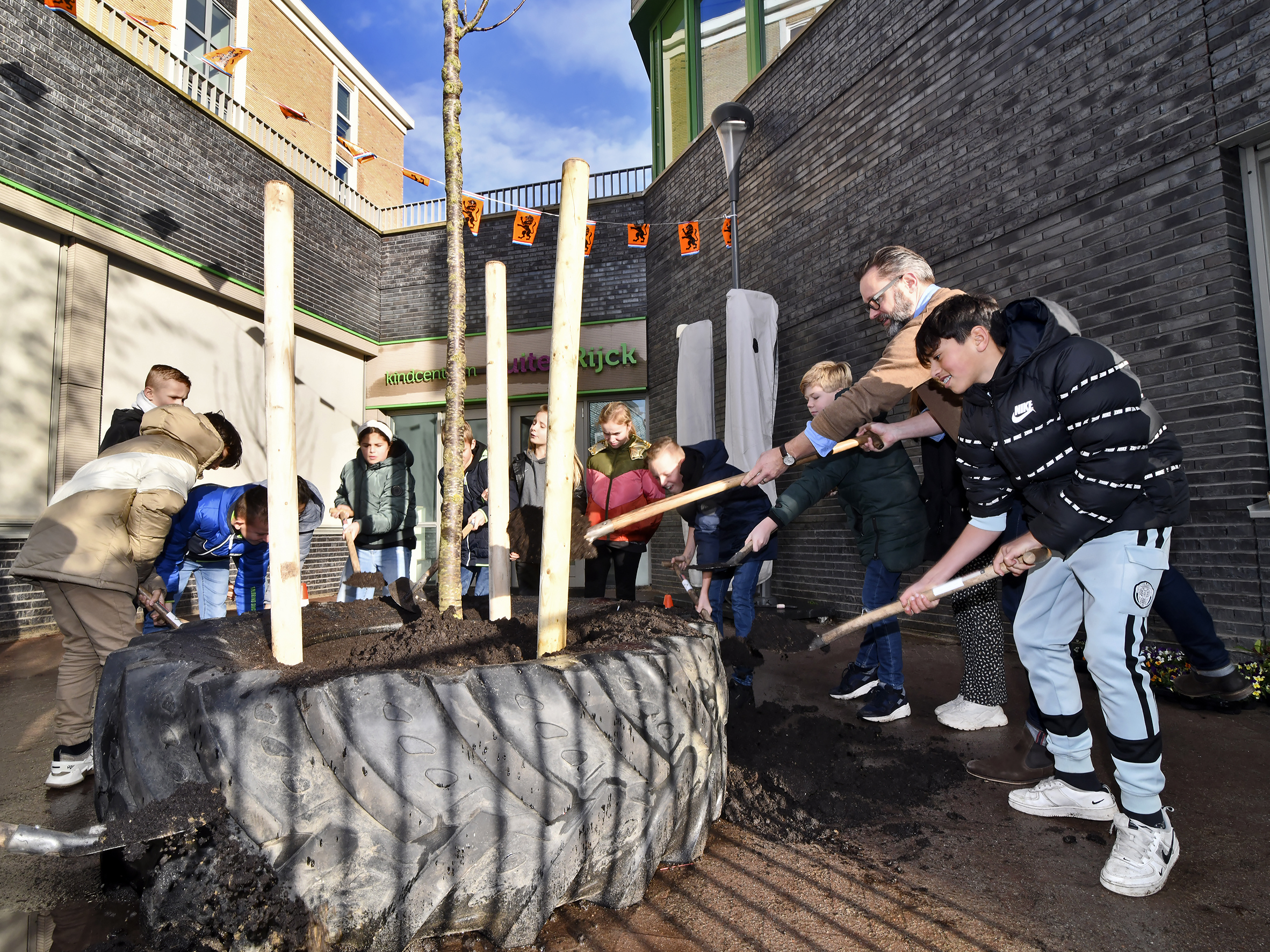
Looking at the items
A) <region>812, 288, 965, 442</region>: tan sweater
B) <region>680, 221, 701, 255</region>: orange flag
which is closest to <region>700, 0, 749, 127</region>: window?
<region>680, 221, 701, 255</region>: orange flag

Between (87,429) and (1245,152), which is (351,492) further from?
(1245,152)

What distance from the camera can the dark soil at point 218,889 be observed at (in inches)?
46.4

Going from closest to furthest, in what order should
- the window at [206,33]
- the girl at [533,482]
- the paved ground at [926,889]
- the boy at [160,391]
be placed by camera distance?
the paved ground at [926,889] < the boy at [160,391] < the girl at [533,482] < the window at [206,33]

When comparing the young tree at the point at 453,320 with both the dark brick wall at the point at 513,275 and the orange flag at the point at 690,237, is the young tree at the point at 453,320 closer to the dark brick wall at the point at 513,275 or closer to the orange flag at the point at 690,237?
the orange flag at the point at 690,237

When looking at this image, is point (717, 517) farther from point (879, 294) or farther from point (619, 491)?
point (879, 294)

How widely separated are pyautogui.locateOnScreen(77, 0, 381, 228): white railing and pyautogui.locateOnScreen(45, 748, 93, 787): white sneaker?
7615 mm

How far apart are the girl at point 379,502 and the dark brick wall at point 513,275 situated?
5.70m

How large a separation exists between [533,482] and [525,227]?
6695mm

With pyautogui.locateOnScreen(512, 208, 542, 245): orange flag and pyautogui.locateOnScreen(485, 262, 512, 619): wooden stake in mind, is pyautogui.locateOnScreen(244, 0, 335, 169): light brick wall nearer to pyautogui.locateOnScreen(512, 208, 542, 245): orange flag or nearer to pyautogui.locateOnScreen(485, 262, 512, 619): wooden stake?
pyautogui.locateOnScreen(512, 208, 542, 245): orange flag

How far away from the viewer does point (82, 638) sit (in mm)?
2467

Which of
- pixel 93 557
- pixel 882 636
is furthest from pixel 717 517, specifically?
pixel 93 557

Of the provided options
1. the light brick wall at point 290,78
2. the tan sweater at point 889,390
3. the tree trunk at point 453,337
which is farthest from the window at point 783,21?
the light brick wall at point 290,78

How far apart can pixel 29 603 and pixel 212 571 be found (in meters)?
3.82

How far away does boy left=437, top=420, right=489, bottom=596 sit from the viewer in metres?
3.84
